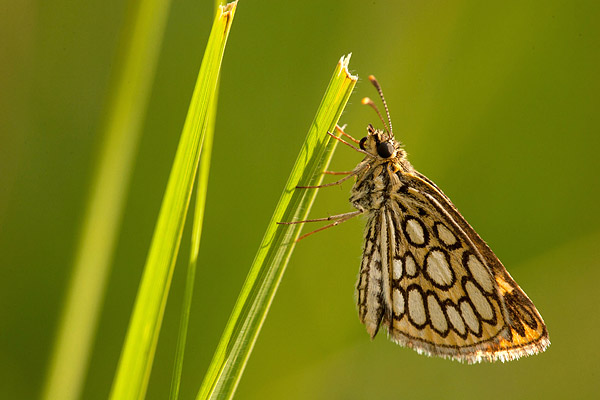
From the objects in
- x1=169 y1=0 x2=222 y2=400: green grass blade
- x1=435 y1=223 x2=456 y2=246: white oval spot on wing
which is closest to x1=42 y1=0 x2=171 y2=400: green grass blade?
x1=169 y1=0 x2=222 y2=400: green grass blade

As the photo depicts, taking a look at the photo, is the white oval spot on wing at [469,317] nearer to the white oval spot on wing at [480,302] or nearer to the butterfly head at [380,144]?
the white oval spot on wing at [480,302]

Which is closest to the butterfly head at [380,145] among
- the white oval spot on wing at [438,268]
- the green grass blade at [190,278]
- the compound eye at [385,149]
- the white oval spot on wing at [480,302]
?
the compound eye at [385,149]

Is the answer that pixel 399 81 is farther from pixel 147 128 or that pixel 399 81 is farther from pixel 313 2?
pixel 147 128

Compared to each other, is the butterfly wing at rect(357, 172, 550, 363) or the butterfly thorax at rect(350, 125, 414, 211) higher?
the butterfly thorax at rect(350, 125, 414, 211)

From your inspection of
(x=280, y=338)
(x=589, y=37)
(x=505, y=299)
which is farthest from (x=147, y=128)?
(x=589, y=37)

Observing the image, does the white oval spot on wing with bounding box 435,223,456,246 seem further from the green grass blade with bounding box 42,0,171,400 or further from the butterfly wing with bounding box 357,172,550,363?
the green grass blade with bounding box 42,0,171,400

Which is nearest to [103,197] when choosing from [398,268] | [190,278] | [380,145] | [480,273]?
[190,278]

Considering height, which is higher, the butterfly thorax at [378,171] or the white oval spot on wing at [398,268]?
the butterfly thorax at [378,171]
